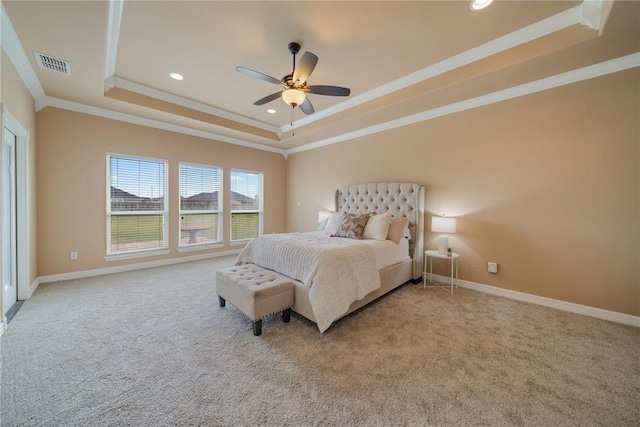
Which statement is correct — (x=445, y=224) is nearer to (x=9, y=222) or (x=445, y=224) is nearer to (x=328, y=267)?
(x=328, y=267)

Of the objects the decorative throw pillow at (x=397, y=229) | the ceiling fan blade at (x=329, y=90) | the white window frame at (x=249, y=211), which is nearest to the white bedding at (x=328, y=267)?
the decorative throw pillow at (x=397, y=229)

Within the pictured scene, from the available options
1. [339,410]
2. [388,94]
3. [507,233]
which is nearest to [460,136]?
[388,94]

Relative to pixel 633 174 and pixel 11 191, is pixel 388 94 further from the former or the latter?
pixel 11 191

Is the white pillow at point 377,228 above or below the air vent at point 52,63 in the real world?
below

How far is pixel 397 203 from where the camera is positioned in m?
4.27

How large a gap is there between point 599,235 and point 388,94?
3.12m

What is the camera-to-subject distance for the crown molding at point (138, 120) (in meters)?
3.73

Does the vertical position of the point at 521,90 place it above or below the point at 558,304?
above

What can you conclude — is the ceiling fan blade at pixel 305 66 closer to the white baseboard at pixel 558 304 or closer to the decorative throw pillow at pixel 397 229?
the decorative throw pillow at pixel 397 229

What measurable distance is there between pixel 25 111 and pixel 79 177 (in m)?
1.11

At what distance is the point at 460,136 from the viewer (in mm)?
3689

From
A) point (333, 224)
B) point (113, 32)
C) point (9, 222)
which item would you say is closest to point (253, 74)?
point (113, 32)

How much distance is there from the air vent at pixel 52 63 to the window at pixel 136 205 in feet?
5.46

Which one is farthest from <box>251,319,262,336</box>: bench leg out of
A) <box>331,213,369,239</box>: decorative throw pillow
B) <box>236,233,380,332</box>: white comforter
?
<box>331,213,369,239</box>: decorative throw pillow
